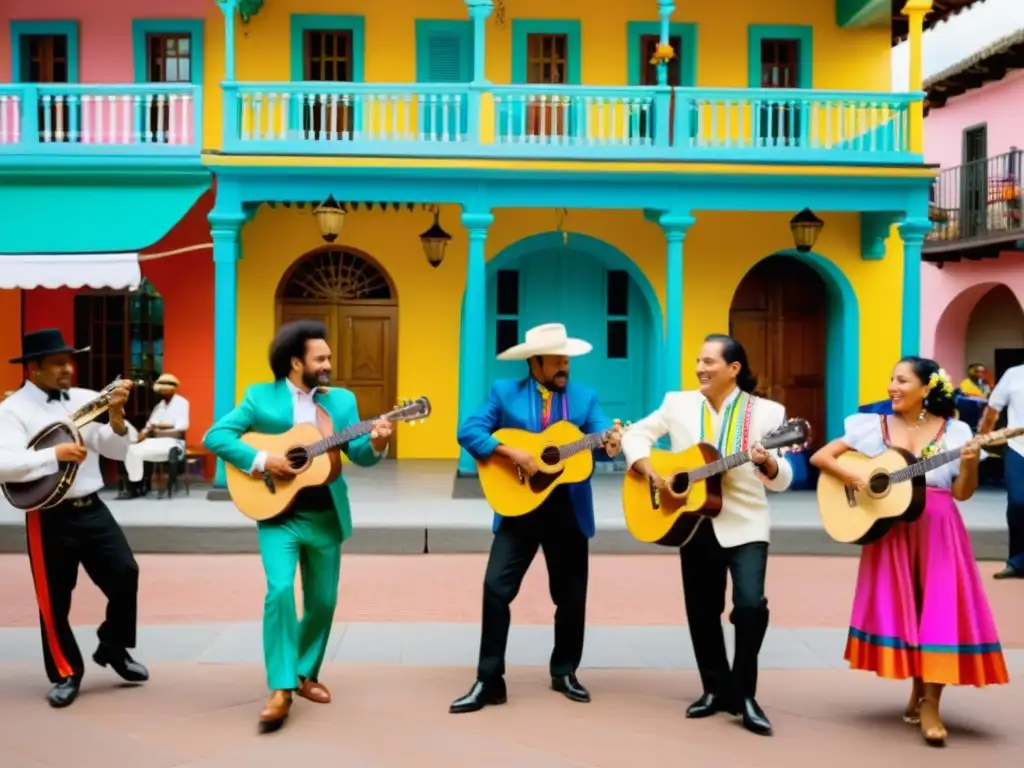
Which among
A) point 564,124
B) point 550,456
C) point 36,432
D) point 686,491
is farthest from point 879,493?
point 564,124

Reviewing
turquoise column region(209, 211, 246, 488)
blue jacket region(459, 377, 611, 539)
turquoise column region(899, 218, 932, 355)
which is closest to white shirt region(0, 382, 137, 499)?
blue jacket region(459, 377, 611, 539)

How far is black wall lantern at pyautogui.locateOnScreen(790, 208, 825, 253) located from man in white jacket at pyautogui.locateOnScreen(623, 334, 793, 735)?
31.1ft

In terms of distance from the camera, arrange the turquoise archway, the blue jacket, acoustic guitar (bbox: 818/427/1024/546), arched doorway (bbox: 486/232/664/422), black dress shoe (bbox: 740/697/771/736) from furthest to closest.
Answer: arched doorway (bbox: 486/232/664/422) < the turquoise archway < the blue jacket < black dress shoe (bbox: 740/697/771/736) < acoustic guitar (bbox: 818/427/1024/546)

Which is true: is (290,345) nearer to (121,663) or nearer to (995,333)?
(121,663)

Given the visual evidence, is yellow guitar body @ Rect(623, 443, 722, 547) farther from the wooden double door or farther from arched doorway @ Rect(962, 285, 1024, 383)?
arched doorway @ Rect(962, 285, 1024, 383)

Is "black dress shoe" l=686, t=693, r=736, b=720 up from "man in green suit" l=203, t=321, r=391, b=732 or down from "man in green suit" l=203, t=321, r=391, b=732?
down

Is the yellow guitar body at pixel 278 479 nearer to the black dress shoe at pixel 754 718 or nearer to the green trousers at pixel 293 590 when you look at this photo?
the green trousers at pixel 293 590

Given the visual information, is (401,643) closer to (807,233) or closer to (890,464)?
(890,464)

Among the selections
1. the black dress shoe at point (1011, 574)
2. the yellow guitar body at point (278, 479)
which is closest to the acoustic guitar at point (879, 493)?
the yellow guitar body at point (278, 479)

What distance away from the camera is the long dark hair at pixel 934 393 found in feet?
16.9

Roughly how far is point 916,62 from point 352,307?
7.76m

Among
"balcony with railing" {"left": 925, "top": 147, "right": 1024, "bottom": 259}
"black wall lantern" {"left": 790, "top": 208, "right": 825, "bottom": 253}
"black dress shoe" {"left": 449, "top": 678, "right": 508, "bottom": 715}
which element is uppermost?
"balcony with railing" {"left": 925, "top": 147, "right": 1024, "bottom": 259}

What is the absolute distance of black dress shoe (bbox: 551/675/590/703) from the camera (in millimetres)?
5548

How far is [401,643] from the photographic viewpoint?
673 centimetres
